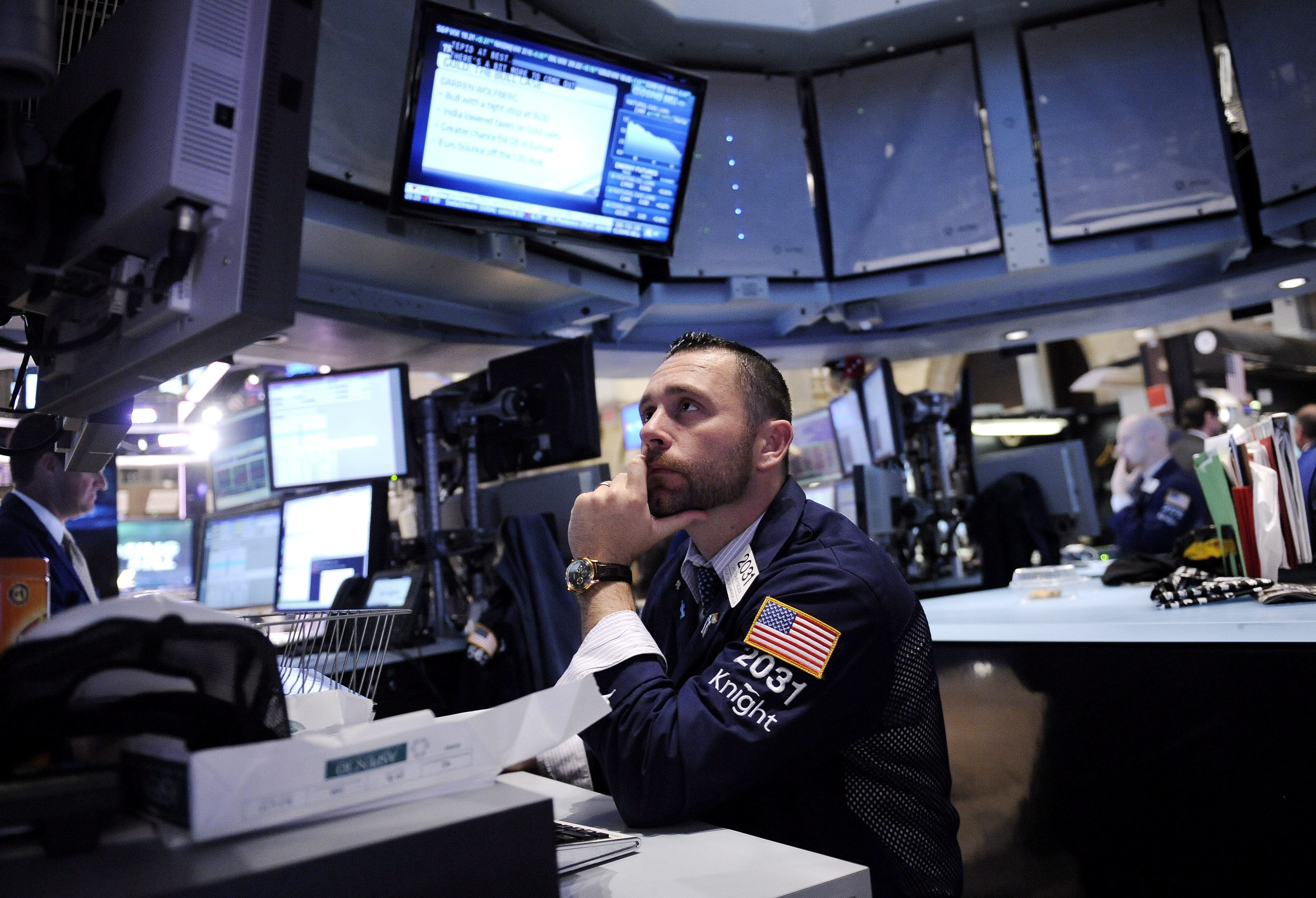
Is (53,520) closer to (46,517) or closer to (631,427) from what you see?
(46,517)

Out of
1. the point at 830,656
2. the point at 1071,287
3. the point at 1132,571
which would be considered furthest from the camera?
the point at 1071,287

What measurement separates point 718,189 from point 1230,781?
9.76 feet

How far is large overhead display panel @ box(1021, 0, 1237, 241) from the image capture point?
3.63m

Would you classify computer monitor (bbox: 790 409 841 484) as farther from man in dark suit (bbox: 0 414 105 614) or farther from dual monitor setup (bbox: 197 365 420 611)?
man in dark suit (bbox: 0 414 105 614)

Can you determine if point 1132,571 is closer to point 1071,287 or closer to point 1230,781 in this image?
point 1230,781

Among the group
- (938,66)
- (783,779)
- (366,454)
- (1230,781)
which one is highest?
(938,66)

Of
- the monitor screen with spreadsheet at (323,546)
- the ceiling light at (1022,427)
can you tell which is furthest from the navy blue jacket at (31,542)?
the ceiling light at (1022,427)

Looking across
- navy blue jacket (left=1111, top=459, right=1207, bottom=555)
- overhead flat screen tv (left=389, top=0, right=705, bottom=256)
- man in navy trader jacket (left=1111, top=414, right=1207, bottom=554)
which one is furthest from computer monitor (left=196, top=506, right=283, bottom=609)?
navy blue jacket (left=1111, top=459, right=1207, bottom=555)

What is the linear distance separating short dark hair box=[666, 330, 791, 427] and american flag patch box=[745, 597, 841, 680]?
444mm

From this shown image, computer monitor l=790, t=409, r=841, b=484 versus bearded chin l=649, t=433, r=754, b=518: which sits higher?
computer monitor l=790, t=409, r=841, b=484

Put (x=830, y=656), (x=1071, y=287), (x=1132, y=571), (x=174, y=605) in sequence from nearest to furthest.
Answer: (x=174, y=605), (x=830, y=656), (x=1132, y=571), (x=1071, y=287)

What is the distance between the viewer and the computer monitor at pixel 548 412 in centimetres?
301

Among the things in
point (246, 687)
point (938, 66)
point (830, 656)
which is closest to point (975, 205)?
point (938, 66)

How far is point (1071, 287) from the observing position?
4.15 metres
